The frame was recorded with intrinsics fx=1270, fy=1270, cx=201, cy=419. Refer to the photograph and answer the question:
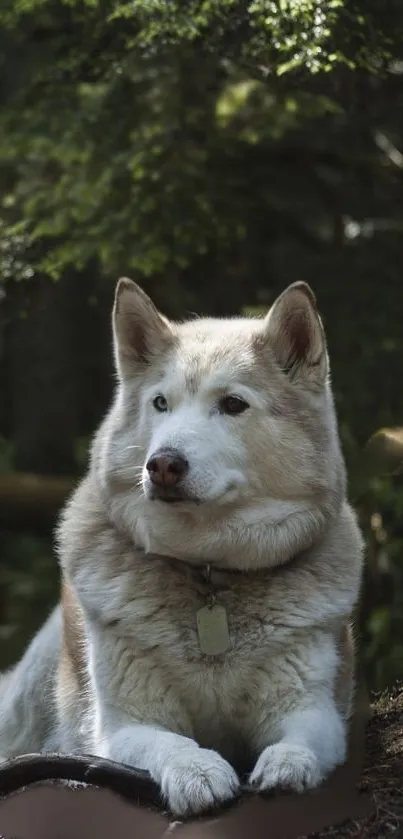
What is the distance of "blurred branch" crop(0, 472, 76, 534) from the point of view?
8844 mm

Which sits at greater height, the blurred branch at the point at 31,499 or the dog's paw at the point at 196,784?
the dog's paw at the point at 196,784

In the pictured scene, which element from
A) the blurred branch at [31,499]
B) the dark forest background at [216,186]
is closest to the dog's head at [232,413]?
the dark forest background at [216,186]

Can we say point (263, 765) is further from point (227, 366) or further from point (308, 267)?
point (308, 267)

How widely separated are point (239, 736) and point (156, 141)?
417 centimetres

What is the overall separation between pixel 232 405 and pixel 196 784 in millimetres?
1251

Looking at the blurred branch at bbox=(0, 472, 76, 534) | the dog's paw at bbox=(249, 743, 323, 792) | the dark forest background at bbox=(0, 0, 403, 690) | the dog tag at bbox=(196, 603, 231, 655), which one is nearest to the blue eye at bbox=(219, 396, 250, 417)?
the dog tag at bbox=(196, 603, 231, 655)

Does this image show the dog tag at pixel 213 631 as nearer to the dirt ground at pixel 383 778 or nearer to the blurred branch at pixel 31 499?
the dirt ground at pixel 383 778

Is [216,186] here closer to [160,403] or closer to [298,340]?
[298,340]

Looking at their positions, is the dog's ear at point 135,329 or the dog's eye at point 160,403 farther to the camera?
the dog's ear at point 135,329

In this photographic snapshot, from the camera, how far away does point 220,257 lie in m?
9.15

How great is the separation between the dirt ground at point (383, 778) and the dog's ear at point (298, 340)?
1.27m

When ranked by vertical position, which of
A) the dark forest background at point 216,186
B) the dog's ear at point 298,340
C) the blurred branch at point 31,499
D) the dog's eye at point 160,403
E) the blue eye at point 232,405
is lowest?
the blurred branch at point 31,499

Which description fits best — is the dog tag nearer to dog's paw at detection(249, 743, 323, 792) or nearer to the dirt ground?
dog's paw at detection(249, 743, 323, 792)

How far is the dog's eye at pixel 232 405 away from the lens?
4.20m
